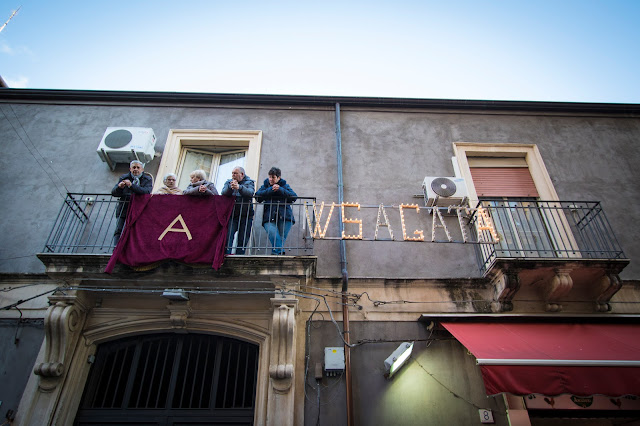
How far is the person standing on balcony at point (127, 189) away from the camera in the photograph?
575 cm

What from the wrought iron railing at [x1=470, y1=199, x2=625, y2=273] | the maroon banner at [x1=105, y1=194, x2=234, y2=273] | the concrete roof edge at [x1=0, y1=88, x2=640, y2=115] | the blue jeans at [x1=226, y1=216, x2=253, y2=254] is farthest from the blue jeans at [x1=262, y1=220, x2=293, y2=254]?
the concrete roof edge at [x1=0, y1=88, x2=640, y2=115]

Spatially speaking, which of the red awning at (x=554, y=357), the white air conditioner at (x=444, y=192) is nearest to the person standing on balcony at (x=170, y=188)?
the white air conditioner at (x=444, y=192)

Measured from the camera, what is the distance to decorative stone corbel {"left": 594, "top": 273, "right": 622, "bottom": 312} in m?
5.62

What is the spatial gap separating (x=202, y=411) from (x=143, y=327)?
1485 mm

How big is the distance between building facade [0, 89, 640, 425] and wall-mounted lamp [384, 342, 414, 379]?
0.66 feet

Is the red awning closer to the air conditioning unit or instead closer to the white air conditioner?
the white air conditioner

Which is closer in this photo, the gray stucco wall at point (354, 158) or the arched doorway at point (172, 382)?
the arched doorway at point (172, 382)

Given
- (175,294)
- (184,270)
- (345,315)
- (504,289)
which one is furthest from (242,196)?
(504,289)

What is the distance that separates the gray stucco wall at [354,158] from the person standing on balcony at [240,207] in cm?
111

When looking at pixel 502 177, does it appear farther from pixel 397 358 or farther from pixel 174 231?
pixel 174 231

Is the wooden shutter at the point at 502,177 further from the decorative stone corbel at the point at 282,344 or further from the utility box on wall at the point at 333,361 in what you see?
the decorative stone corbel at the point at 282,344

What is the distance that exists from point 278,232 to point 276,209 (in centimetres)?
36

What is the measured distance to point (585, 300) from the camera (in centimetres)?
588

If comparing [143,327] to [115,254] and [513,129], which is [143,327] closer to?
[115,254]
